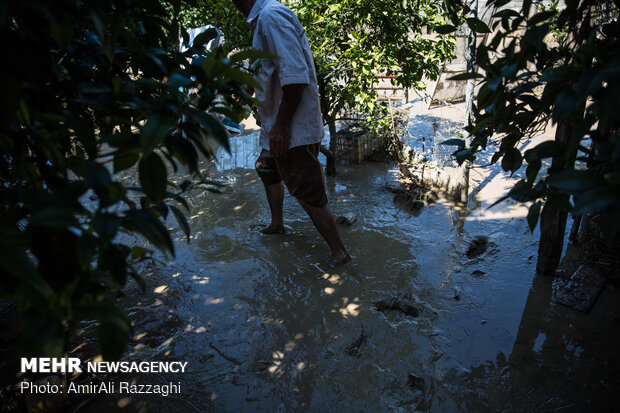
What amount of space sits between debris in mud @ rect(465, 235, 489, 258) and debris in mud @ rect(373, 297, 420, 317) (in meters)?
0.92

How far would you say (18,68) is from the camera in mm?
746

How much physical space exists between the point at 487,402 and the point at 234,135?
561cm

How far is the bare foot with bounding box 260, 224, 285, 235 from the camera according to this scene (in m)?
3.42

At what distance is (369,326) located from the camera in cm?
226


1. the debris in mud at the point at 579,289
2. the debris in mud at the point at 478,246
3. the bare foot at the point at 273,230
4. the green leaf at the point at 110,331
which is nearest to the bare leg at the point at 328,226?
the bare foot at the point at 273,230

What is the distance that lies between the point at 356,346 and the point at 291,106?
153 centimetres

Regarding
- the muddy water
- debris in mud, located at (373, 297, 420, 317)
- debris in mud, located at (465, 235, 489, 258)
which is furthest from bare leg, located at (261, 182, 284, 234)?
debris in mud, located at (465, 235, 489, 258)

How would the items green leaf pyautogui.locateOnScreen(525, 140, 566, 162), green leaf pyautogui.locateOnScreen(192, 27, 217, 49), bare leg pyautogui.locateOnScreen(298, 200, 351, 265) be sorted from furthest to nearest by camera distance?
bare leg pyautogui.locateOnScreen(298, 200, 351, 265), green leaf pyautogui.locateOnScreen(192, 27, 217, 49), green leaf pyautogui.locateOnScreen(525, 140, 566, 162)

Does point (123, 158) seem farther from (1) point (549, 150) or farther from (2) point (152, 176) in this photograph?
(1) point (549, 150)

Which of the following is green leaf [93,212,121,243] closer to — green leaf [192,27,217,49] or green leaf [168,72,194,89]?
green leaf [168,72,194,89]

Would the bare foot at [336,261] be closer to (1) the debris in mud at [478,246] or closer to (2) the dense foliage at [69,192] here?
(1) the debris in mud at [478,246]

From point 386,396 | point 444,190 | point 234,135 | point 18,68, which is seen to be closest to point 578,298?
point 386,396

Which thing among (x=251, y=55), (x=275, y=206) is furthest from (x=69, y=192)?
(x=275, y=206)

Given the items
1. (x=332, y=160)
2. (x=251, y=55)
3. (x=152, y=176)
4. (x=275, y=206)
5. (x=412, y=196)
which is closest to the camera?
(x=152, y=176)
